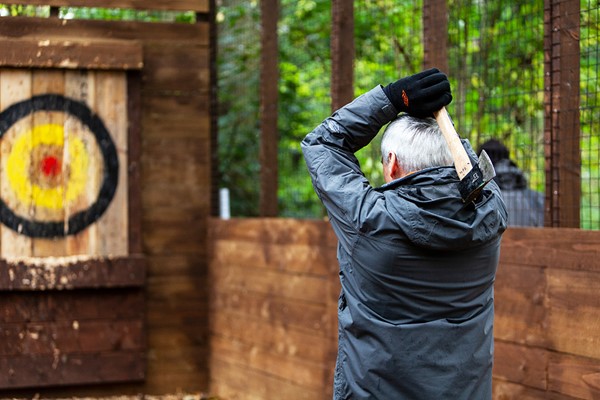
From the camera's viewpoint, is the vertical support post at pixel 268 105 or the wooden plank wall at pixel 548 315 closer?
the wooden plank wall at pixel 548 315

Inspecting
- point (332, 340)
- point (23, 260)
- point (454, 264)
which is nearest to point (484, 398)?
point (454, 264)

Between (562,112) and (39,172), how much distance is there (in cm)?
358

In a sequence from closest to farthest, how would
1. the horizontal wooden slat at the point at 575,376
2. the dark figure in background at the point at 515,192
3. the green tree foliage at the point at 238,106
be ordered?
the horizontal wooden slat at the point at 575,376
the dark figure in background at the point at 515,192
the green tree foliage at the point at 238,106

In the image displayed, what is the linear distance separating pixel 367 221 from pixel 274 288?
11.8 feet

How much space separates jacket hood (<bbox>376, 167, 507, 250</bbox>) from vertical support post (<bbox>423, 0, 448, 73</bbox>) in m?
2.36

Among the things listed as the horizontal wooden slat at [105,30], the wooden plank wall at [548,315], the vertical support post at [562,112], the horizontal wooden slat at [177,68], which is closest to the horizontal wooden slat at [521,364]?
the wooden plank wall at [548,315]

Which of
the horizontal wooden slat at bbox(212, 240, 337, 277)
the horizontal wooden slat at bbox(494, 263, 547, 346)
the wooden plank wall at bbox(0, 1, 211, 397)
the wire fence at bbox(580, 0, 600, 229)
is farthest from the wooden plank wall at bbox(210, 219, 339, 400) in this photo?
the wire fence at bbox(580, 0, 600, 229)

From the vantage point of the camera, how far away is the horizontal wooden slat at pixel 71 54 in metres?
6.45

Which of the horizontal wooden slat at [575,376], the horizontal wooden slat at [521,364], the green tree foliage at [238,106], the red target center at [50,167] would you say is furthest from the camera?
the green tree foliage at [238,106]

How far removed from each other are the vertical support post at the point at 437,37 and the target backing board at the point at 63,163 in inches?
94.5

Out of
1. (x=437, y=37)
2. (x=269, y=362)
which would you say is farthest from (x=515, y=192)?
(x=269, y=362)

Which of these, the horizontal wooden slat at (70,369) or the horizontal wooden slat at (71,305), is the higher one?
the horizontal wooden slat at (71,305)

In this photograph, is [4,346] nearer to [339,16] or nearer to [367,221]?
[339,16]

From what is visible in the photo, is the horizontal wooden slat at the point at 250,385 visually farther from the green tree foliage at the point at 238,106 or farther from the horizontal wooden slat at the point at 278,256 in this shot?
the green tree foliage at the point at 238,106
